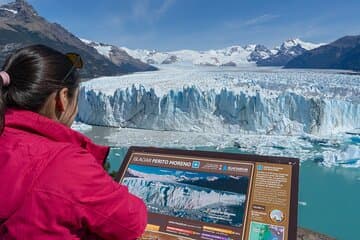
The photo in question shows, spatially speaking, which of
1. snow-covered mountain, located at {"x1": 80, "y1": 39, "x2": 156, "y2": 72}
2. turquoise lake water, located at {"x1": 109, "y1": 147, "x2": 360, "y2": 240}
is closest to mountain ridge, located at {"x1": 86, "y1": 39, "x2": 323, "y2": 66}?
snow-covered mountain, located at {"x1": 80, "y1": 39, "x2": 156, "y2": 72}

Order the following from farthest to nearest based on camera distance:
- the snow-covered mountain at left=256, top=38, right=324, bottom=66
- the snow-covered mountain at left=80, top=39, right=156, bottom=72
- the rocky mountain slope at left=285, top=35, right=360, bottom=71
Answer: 1. the snow-covered mountain at left=256, top=38, right=324, bottom=66
2. the snow-covered mountain at left=80, top=39, right=156, bottom=72
3. the rocky mountain slope at left=285, top=35, right=360, bottom=71

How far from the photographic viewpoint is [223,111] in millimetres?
14453

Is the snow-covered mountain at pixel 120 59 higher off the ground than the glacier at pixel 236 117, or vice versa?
the snow-covered mountain at pixel 120 59

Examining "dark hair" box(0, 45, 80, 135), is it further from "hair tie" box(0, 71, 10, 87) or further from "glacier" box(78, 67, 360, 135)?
"glacier" box(78, 67, 360, 135)

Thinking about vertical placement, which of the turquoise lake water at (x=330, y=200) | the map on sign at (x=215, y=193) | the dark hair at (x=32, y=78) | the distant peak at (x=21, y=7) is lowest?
the turquoise lake water at (x=330, y=200)

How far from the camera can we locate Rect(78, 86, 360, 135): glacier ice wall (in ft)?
44.0

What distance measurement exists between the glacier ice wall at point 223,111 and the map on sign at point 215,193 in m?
12.0

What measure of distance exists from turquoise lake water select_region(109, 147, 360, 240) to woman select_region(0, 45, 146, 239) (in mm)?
6633

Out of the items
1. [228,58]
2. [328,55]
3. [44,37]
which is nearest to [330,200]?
[328,55]

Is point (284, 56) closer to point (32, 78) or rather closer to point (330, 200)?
point (330, 200)

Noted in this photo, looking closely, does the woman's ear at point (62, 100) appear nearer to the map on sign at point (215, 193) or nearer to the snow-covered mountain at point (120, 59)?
the map on sign at point (215, 193)

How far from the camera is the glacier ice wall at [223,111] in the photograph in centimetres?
1341

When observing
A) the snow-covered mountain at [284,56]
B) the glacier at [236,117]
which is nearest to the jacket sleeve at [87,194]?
the glacier at [236,117]

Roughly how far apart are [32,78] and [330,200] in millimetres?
8470
